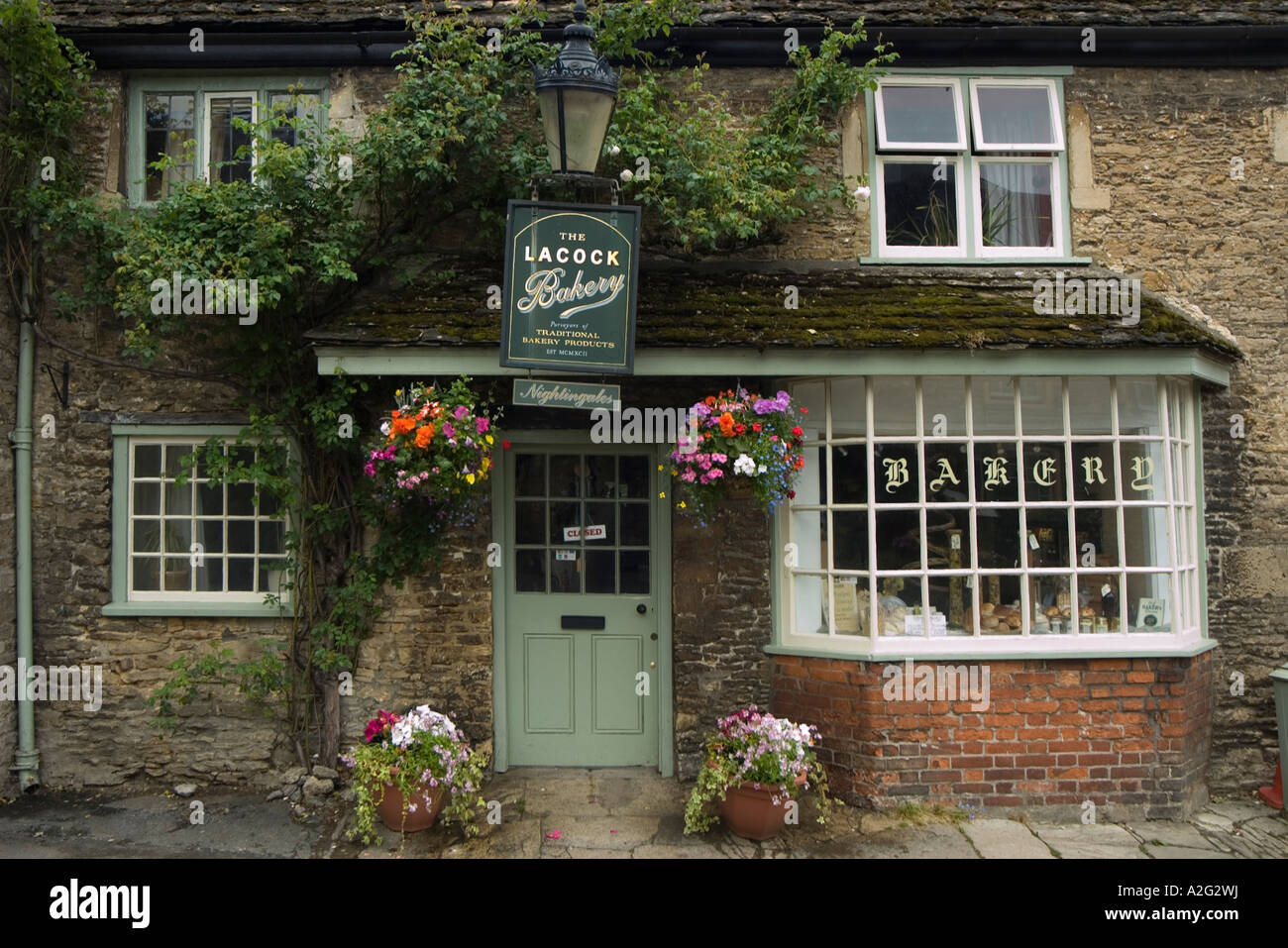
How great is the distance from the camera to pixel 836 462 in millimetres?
6180

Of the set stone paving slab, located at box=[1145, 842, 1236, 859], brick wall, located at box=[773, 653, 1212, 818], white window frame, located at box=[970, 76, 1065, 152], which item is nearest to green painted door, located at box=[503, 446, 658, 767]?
brick wall, located at box=[773, 653, 1212, 818]

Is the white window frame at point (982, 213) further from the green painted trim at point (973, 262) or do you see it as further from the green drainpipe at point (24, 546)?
the green drainpipe at point (24, 546)

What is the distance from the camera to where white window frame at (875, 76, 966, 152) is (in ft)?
21.9

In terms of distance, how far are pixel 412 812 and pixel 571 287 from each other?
3211mm

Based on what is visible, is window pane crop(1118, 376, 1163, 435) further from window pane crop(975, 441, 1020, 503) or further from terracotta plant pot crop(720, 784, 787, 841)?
terracotta plant pot crop(720, 784, 787, 841)

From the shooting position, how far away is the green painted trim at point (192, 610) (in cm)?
636

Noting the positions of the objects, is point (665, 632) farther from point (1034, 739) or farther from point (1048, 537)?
point (1048, 537)

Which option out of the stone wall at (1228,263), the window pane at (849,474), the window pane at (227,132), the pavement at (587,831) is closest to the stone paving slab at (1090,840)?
the pavement at (587,831)

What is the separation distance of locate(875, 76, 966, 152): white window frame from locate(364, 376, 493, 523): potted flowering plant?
354 centimetres

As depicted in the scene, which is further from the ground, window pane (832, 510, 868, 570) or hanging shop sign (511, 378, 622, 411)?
hanging shop sign (511, 378, 622, 411)

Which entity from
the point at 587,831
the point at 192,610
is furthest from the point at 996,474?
the point at 192,610

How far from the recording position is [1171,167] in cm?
665

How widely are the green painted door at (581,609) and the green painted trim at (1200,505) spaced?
3741 millimetres

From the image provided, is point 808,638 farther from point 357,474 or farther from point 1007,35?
point 1007,35
